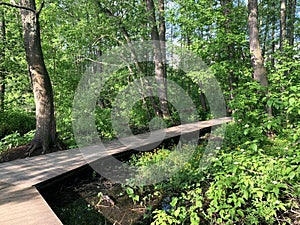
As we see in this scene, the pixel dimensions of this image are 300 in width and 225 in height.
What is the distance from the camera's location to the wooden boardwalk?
8.47 feet

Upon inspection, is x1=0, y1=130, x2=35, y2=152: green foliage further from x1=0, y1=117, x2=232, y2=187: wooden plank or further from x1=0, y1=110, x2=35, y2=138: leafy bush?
x1=0, y1=110, x2=35, y2=138: leafy bush

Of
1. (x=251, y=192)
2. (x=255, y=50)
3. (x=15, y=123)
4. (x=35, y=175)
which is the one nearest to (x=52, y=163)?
(x=35, y=175)

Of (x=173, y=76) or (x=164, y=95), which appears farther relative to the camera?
(x=173, y=76)

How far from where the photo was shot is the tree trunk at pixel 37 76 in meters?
5.70

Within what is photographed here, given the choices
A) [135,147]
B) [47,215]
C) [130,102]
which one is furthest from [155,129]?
[47,215]

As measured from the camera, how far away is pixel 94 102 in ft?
26.8

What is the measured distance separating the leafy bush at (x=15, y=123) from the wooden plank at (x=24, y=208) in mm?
5799

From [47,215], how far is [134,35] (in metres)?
8.27

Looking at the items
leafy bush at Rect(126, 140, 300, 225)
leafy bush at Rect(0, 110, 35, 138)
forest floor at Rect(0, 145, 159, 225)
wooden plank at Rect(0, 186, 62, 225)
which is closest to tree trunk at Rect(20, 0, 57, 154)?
forest floor at Rect(0, 145, 159, 225)

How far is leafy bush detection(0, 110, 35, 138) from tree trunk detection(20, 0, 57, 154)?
337cm

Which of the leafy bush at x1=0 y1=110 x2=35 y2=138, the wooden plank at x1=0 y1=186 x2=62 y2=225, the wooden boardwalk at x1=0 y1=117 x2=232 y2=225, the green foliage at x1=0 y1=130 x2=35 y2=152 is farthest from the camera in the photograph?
the leafy bush at x1=0 y1=110 x2=35 y2=138

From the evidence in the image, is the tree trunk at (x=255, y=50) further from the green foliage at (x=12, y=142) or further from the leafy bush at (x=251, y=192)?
the green foliage at (x=12, y=142)

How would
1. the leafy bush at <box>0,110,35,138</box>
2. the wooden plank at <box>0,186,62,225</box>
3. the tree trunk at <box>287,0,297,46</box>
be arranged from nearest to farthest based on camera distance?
the wooden plank at <box>0,186,62,225</box> < the leafy bush at <box>0,110,35,138</box> < the tree trunk at <box>287,0,297,46</box>

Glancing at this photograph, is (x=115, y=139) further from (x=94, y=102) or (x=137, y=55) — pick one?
(x=137, y=55)
